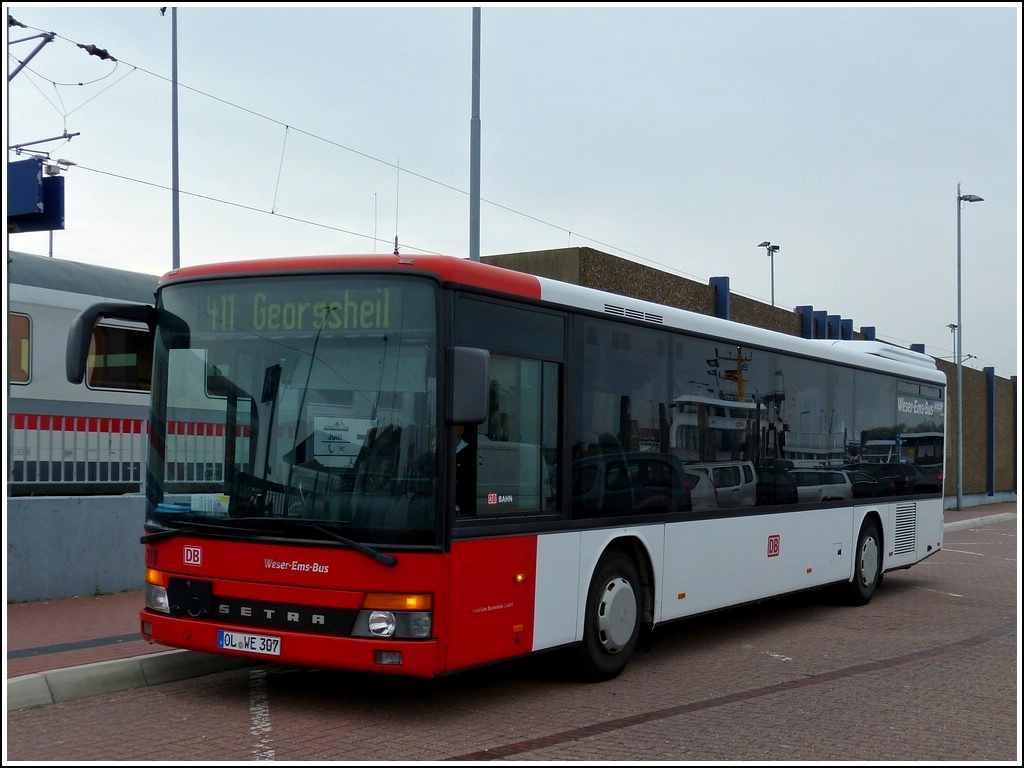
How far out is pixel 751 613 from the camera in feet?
44.2

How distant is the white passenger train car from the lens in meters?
11.7

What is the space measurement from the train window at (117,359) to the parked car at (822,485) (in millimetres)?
7169

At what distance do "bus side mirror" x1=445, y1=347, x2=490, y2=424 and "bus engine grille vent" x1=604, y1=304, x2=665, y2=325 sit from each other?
7.24 feet

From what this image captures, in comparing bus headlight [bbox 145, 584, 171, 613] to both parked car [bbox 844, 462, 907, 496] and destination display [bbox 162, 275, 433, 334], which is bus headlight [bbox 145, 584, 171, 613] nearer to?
destination display [bbox 162, 275, 433, 334]

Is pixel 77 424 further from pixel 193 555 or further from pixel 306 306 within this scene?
pixel 306 306

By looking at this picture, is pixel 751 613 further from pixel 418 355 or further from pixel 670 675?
pixel 418 355

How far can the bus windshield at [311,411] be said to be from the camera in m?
7.09

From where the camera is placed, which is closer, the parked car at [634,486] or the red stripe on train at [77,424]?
the parked car at [634,486]

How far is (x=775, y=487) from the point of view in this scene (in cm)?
1170

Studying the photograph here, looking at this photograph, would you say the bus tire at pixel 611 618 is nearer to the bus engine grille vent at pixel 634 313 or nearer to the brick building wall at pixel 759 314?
the bus engine grille vent at pixel 634 313

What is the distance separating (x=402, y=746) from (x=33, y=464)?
261 inches

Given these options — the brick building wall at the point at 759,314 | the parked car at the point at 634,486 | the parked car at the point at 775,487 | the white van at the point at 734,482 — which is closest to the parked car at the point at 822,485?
the parked car at the point at 775,487

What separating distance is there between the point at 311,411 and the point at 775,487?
6.00m

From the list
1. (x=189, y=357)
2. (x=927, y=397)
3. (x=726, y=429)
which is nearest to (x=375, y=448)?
(x=189, y=357)
